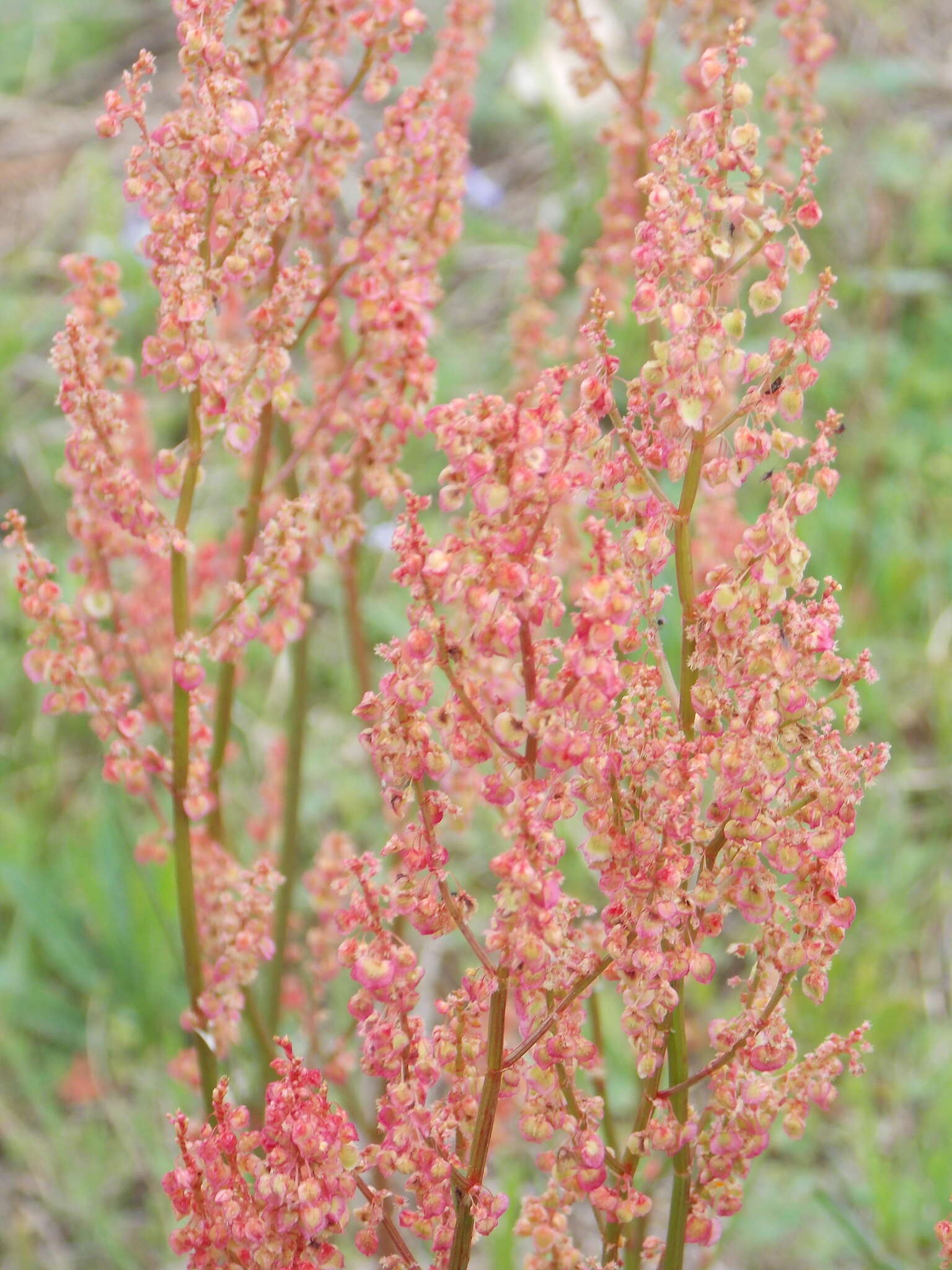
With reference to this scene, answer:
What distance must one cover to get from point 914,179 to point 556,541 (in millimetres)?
3565

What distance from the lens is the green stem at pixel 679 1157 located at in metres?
1.06

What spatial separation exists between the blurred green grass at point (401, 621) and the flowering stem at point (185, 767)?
1.93ft

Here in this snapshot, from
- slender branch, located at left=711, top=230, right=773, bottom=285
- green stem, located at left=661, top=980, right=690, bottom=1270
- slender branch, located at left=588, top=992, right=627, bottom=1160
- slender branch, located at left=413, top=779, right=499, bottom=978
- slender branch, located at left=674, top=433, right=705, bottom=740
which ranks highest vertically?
slender branch, located at left=711, top=230, right=773, bottom=285

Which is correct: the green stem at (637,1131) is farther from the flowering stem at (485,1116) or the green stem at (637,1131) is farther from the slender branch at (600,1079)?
the slender branch at (600,1079)

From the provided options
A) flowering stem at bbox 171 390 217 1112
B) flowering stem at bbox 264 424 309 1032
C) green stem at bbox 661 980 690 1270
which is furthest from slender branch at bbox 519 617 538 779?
flowering stem at bbox 264 424 309 1032

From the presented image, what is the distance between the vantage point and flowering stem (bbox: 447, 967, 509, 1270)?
95 cm

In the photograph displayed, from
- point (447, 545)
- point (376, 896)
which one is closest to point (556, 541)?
point (447, 545)

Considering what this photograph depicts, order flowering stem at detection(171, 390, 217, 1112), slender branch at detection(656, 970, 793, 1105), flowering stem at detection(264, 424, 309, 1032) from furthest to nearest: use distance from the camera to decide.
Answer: flowering stem at detection(264, 424, 309, 1032)
flowering stem at detection(171, 390, 217, 1112)
slender branch at detection(656, 970, 793, 1105)

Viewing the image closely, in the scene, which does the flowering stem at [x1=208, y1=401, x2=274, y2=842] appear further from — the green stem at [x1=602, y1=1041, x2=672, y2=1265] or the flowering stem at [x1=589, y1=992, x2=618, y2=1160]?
the green stem at [x1=602, y1=1041, x2=672, y2=1265]

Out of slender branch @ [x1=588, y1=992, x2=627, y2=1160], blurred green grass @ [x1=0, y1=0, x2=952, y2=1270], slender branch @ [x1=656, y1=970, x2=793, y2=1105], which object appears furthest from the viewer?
blurred green grass @ [x1=0, y1=0, x2=952, y2=1270]

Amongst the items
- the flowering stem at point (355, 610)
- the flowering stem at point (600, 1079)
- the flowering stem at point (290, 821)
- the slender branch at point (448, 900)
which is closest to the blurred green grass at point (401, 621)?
the flowering stem at point (290, 821)

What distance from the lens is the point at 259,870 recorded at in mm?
1322

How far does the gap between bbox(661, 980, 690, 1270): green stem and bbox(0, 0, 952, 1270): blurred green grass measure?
56cm

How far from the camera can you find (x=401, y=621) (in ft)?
10.6
